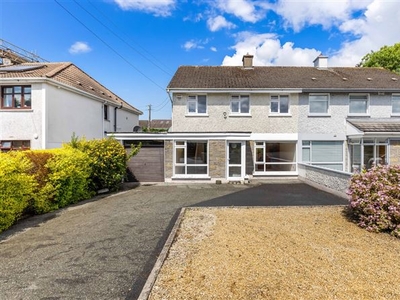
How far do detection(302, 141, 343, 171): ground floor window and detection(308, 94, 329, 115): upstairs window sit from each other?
204cm

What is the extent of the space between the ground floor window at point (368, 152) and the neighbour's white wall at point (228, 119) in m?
4.01

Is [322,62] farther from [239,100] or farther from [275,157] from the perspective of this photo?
[275,157]

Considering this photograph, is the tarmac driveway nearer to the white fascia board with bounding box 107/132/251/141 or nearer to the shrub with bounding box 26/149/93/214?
the shrub with bounding box 26/149/93/214

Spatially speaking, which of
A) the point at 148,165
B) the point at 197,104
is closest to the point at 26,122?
the point at 148,165

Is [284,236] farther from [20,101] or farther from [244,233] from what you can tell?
[20,101]

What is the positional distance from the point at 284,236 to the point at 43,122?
1370 centimetres

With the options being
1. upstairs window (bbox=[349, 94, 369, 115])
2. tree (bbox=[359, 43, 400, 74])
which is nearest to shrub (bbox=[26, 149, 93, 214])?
upstairs window (bbox=[349, 94, 369, 115])

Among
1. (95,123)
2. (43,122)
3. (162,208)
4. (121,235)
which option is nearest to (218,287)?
(121,235)

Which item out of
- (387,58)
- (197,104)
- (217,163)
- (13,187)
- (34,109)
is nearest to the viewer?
(13,187)

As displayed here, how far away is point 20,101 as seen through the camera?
13.5 m

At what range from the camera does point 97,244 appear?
527 centimetres

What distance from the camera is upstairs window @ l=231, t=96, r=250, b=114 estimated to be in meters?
15.5

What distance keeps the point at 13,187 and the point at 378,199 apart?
9811mm

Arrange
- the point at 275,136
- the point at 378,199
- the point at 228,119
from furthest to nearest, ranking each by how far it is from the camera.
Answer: the point at 228,119
the point at 275,136
the point at 378,199
